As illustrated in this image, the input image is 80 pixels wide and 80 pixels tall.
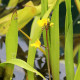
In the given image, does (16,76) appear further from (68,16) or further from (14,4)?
(14,4)

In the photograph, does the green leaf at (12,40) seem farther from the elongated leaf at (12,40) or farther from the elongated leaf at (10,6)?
the elongated leaf at (10,6)

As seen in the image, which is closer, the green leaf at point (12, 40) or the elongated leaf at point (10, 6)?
the green leaf at point (12, 40)

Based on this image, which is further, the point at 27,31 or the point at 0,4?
the point at 0,4

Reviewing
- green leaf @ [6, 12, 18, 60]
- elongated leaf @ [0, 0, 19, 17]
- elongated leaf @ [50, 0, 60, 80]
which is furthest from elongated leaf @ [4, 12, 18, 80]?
elongated leaf @ [0, 0, 19, 17]

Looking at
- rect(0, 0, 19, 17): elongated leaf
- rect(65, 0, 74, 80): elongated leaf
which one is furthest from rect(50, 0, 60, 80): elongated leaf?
rect(0, 0, 19, 17): elongated leaf

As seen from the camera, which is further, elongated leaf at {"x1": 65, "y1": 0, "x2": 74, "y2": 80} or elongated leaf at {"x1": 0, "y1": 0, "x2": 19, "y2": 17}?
elongated leaf at {"x1": 0, "y1": 0, "x2": 19, "y2": 17}

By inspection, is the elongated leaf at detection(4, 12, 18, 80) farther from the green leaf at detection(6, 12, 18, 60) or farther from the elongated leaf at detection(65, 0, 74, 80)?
the elongated leaf at detection(65, 0, 74, 80)

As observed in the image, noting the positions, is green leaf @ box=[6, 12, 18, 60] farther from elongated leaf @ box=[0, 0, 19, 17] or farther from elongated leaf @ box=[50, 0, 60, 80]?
elongated leaf @ box=[0, 0, 19, 17]

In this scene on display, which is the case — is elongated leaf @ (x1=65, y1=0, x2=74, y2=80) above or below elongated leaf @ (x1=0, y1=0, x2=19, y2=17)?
below

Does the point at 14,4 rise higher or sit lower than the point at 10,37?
higher

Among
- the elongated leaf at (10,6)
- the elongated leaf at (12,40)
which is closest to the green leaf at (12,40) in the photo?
the elongated leaf at (12,40)

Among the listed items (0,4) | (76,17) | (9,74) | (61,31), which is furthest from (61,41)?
(0,4)
